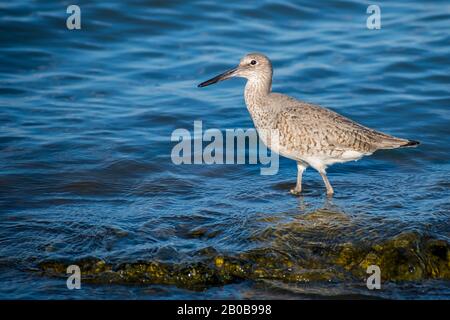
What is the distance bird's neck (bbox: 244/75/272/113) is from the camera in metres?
7.97

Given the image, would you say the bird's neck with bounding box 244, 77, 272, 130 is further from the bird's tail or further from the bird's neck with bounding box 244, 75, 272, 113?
the bird's tail

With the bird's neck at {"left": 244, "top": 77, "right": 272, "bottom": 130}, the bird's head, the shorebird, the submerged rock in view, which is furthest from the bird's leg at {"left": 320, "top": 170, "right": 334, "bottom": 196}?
the submerged rock

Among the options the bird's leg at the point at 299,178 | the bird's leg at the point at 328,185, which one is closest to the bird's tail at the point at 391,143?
the bird's leg at the point at 328,185

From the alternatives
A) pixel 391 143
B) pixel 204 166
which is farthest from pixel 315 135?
pixel 204 166

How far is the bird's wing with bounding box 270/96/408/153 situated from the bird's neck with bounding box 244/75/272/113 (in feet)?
1.22

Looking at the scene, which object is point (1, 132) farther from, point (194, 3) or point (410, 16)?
point (410, 16)

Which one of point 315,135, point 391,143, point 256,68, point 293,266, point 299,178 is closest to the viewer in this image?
point 293,266

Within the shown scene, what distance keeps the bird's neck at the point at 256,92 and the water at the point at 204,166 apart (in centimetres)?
86

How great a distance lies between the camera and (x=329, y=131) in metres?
7.54

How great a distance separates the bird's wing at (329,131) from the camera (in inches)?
295

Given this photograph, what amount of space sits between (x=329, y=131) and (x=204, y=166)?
1.71 metres

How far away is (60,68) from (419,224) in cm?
673

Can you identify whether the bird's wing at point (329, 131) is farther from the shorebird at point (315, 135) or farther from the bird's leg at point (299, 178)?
the bird's leg at point (299, 178)

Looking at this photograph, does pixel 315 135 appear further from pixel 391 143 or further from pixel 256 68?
pixel 256 68
